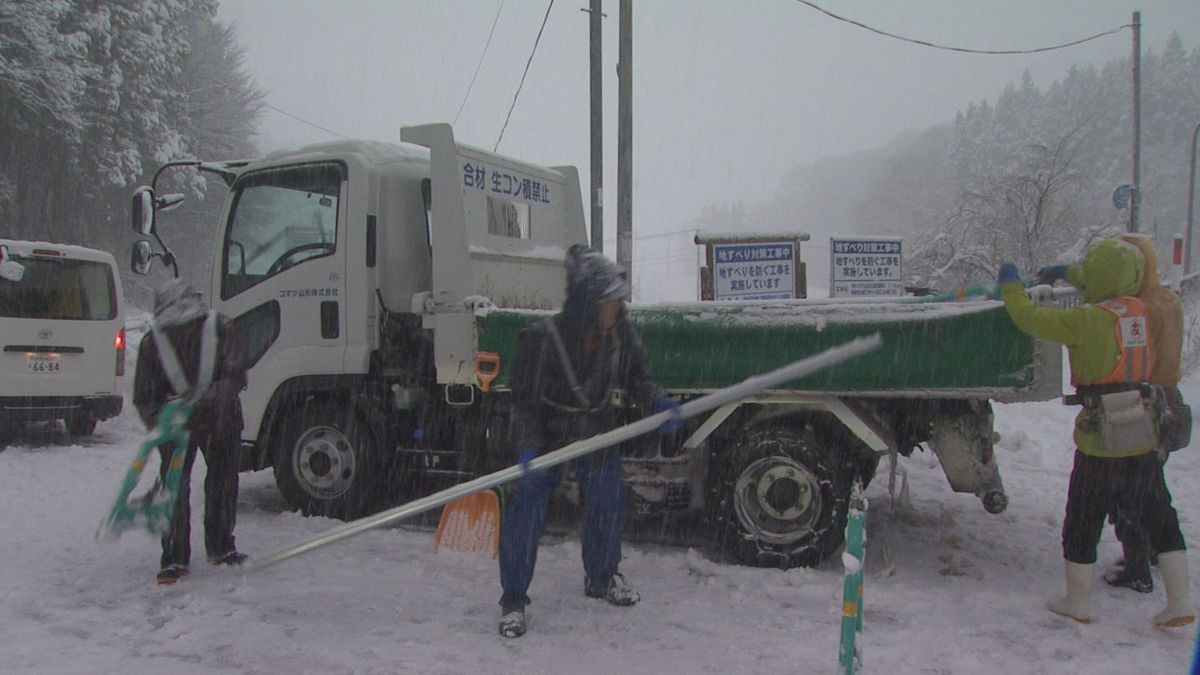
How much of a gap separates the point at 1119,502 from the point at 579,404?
2.66 m

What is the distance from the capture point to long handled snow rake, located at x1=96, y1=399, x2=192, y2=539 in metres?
4.43

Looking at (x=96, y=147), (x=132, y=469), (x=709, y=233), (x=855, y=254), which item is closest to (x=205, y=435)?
(x=132, y=469)

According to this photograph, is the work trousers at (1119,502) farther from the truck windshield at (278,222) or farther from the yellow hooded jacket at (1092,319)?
the truck windshield at (278,222)

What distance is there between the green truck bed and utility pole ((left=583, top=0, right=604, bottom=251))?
240 inches

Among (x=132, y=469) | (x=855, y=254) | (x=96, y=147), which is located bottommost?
(x=132, y=469)

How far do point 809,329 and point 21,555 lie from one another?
4.84m

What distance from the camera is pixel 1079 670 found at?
11.2 feet

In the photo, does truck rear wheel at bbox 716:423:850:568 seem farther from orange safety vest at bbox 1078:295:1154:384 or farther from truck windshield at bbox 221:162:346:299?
truck windshield at bbox 221:162:346:299

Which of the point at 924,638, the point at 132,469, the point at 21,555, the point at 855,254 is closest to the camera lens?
the point at 924,638

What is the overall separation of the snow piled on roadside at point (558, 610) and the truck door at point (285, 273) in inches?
44.0

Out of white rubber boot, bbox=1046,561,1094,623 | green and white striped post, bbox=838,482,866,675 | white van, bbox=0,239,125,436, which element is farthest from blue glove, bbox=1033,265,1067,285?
white van, bbox=0,239,125,436

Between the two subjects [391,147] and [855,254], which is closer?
[391,147]

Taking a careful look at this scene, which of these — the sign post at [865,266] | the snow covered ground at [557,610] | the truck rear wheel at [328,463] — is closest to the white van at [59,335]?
the snow covered ground at [557,610]

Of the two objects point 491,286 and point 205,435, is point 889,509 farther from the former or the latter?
point 205,435
